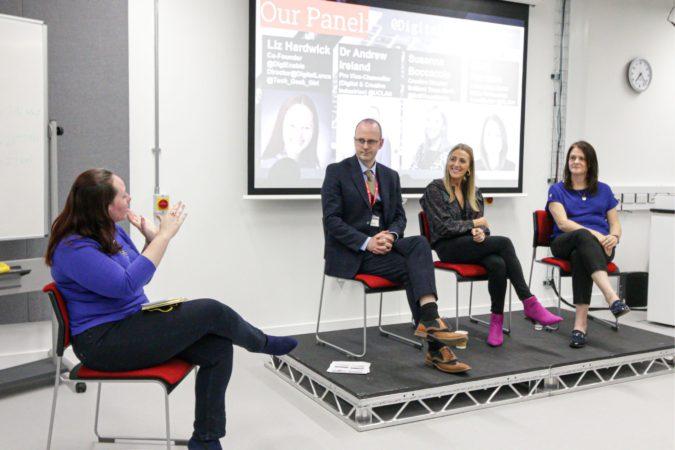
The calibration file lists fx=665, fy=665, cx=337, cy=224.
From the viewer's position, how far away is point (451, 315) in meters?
5.16

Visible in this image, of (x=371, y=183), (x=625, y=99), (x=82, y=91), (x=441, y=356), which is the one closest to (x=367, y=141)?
(x=371, y=183)

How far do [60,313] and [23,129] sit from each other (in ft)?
4.89

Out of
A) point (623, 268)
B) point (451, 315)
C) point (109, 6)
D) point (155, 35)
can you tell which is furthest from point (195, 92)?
point (623, 268)

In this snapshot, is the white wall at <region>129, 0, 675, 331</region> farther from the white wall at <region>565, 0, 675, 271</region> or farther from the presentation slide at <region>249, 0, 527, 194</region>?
the white wall at <region>565, 0, 675, 271</region>

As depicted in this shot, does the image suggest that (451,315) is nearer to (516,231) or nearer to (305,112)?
(516,231)

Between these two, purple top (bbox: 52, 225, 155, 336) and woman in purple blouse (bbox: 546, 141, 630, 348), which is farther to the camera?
woman in purple blouse (bbox: 546, 141, 630, 348)

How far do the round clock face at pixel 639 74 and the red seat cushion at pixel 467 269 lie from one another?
297 cm

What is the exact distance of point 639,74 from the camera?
→ 5.88m

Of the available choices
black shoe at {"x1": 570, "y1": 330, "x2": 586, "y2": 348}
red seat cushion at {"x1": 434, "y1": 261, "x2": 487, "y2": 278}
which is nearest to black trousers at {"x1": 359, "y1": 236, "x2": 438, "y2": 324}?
red seat cushion at {"x1": 434, "y1": 261, "x2": 487, "y2": 278}

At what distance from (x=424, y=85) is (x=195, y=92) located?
5.57 feet

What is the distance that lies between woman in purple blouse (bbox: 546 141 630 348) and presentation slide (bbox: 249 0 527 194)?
952 mm

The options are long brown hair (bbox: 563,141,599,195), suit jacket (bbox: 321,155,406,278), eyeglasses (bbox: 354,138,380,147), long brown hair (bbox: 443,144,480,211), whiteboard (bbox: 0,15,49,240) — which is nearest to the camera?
whiteboard (bbox: 0,15,49,240)

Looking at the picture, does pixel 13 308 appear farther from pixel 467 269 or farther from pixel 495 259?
pixel 495 259

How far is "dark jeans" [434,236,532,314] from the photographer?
152 inches
